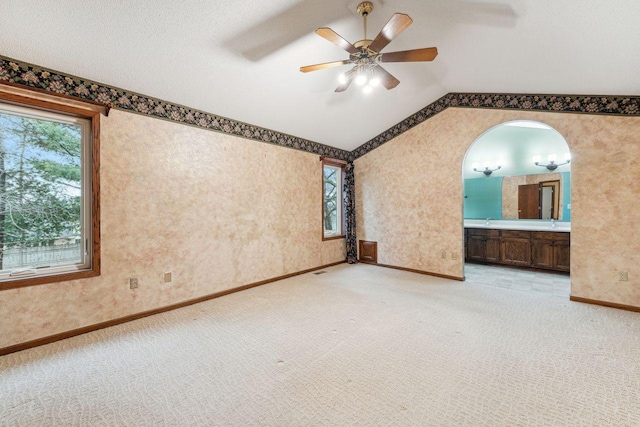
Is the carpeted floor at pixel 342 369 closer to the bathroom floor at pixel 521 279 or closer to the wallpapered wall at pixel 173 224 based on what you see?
the wallpapered wall at pixel 173 224

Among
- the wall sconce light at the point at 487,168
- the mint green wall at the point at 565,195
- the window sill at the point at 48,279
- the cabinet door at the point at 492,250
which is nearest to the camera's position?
the window sill at the point at 48,279

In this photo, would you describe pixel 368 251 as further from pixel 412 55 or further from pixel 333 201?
pixel 412 55

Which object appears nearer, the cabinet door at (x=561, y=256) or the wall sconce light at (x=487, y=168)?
the cabinet door at (x=561, y=256)

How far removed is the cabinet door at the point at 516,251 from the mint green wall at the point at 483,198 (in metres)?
0.81

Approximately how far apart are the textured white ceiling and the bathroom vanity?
2.60 m

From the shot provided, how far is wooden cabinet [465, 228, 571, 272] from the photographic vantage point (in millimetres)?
4836

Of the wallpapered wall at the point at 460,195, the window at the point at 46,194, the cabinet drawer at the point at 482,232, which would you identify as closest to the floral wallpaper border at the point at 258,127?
the wallpapered wall at the point at 460,195

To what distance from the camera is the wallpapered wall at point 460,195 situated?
3.32 metres

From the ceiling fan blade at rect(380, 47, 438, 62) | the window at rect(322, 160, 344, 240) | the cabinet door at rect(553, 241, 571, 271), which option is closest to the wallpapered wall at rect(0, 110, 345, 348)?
the window at rect(322, 160, 344, 240)

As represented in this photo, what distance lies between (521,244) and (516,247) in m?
0.10

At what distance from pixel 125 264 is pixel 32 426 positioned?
1663mm

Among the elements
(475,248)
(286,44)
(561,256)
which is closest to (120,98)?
(286,44)

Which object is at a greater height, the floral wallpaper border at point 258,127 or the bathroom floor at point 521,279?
the floral wallpaper border at point 258,127

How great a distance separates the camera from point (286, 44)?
9.17ft
